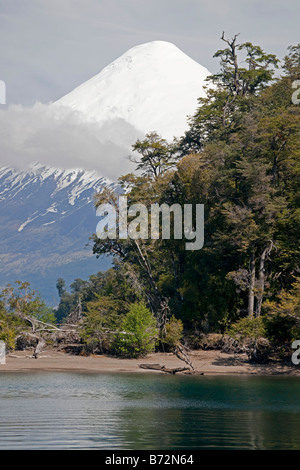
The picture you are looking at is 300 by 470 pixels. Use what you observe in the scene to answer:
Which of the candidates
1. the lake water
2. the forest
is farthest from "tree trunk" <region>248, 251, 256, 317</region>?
the lake water

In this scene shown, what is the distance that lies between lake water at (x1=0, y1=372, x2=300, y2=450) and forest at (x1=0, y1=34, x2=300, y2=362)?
287 inches

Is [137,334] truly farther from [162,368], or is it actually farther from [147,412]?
[147,412]

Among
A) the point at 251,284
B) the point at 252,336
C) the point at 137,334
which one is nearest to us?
the point at 252,336

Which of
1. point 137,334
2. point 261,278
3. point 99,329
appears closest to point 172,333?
point 137,334

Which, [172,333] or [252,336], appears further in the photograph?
[172,333]

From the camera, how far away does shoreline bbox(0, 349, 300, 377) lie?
46750 millimetres

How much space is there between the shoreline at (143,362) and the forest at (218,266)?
0.94 metres

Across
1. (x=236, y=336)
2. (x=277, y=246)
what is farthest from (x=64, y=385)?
(x=277, y=246)

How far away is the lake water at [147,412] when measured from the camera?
21953mm

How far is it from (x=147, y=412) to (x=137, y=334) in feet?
74.1

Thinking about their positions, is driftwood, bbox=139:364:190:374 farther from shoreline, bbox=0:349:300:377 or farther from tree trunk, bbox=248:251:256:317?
tree trunk, bbox=248:251:256:317

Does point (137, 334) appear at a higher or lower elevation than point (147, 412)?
higher

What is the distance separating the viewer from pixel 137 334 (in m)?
51.6

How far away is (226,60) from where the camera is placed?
6981 centimetres
